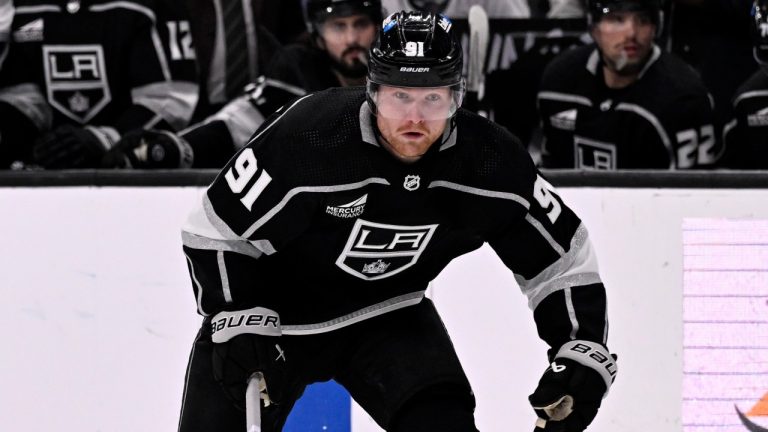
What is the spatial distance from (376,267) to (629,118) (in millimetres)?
1527

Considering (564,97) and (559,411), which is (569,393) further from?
(564,97)

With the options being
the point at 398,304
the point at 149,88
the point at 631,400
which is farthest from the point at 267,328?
the point at 149,88

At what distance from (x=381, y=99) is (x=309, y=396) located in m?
1.19

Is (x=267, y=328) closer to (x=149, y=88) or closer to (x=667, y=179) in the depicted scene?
(x=667, y=179)

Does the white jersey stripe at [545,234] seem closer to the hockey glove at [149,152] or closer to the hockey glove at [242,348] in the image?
the hockey glove at [242,348]

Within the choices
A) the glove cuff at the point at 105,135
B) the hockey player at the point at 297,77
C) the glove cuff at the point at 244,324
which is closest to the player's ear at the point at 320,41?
the hockey player at the point at 297,77

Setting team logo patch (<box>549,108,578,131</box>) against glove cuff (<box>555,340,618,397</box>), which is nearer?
glove cuff (<box>555,340,618,397</box>)

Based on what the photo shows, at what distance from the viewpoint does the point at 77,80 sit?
473 centimetres

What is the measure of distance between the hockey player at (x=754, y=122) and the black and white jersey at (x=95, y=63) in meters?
1.64

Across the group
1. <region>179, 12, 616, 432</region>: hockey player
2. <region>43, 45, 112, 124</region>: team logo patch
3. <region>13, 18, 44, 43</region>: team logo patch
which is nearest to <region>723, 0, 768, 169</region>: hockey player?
<region>179, 12, 616, 432</region>: hockey player

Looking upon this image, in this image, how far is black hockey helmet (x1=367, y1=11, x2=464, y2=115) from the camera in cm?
293

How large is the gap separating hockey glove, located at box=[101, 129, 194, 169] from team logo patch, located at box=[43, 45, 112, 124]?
48cm

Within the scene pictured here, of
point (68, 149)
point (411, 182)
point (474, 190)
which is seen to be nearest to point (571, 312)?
point (474, 190)

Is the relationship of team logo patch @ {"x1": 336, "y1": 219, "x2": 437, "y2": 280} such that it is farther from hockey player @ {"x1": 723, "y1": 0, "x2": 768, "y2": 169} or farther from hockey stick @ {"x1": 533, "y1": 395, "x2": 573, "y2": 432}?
hockey player @ {"x1": 723, "y1": 0, "x2": 768, "y2": 169}
